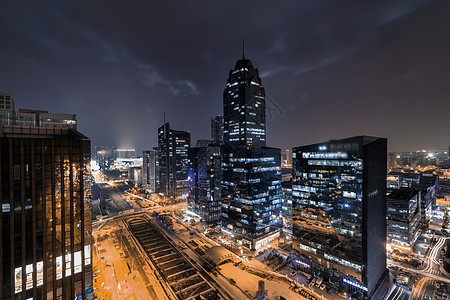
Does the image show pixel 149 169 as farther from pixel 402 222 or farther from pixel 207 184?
pixel 402 222

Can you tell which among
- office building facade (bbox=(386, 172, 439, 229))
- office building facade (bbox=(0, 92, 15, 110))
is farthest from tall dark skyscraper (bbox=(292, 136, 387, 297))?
office building facade (bbox=(0, 92, 15, 110))

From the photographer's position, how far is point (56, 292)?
2214 cm

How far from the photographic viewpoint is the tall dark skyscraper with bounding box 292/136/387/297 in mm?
34531

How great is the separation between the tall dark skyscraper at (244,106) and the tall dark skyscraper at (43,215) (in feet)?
190

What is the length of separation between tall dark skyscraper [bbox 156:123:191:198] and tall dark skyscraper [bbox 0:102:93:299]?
89147mm

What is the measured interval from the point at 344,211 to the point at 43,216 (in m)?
48.8

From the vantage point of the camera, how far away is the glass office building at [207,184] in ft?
248

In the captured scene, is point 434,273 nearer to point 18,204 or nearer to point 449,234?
point 449,234

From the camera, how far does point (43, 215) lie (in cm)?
2181

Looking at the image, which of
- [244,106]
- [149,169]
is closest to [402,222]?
[244,106]

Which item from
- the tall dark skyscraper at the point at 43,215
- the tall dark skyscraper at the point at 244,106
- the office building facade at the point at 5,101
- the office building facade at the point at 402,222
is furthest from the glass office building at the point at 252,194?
the office building facade at the point at 5,101

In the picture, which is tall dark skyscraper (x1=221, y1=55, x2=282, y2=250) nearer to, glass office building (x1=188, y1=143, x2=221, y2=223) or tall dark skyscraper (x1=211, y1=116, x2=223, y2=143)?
glass office building (x1=188, y1=143, x2=221, y2=223)

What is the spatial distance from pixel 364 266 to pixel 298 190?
59.1ft

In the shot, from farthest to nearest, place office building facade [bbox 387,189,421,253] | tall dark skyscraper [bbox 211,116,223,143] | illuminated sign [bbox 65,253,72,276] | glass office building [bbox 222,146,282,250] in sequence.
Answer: tall dark skyscraper [bbox 211,116,223,143] → glass office building [bbox 222,146,282,250] → office building facade [bbox 387,189,421,253] → illuminated sign [bbox 65,253,72,276]
